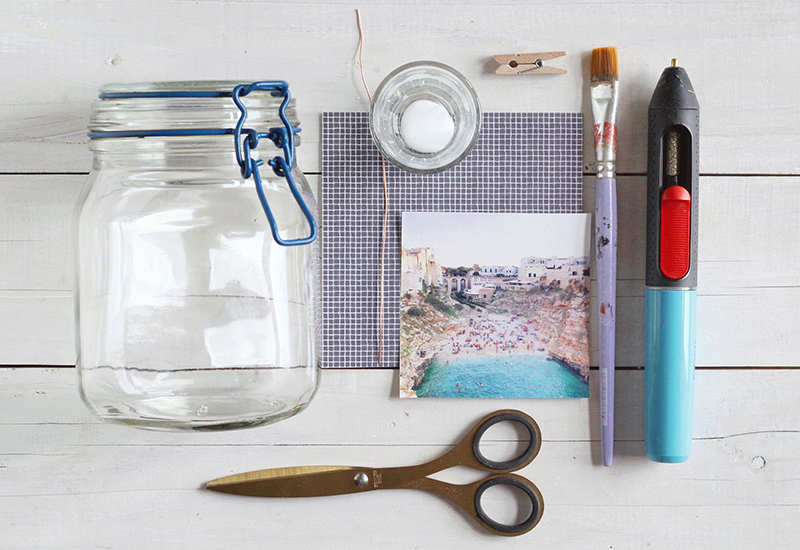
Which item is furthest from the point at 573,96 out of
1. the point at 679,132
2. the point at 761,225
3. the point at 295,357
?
the point at 295,357

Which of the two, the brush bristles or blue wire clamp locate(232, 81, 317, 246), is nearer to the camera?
blue wire clamp locate(232, 81, 317, 246)

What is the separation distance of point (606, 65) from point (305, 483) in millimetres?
410

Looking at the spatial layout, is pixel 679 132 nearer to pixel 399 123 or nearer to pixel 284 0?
pixel 399 123

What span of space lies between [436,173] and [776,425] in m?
0.36

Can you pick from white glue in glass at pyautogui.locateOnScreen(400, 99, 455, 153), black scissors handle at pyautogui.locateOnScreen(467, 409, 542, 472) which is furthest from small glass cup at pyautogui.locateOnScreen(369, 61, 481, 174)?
black scissors handle at pyautogui.locateOnScreen(467, 409, 542, 472)

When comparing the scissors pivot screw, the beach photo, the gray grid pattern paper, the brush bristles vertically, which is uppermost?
the brush bristles

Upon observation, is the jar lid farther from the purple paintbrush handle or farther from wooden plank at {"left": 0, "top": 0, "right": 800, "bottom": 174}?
the purple paintbrush handle

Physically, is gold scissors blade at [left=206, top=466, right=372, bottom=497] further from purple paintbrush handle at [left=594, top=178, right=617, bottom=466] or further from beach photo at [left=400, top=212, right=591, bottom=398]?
purple paintbrush handle at [left=594, top=178, right=617, bottom=466]

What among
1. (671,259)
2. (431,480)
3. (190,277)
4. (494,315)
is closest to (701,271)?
(671,259)

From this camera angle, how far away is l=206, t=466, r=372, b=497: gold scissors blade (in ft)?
Answer: 1.74

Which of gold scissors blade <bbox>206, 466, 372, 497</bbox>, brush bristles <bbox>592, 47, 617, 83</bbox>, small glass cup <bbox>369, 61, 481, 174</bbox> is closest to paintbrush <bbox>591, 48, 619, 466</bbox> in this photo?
brush bristles <bbox>592, 47, 617, 83</bbox>

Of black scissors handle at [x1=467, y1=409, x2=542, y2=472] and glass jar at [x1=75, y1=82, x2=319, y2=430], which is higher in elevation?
glass jar at [x1=75, y1=82, x2=319, y2=430]

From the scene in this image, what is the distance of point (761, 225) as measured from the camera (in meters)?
0.55

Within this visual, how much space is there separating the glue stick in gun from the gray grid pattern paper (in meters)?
0.06
